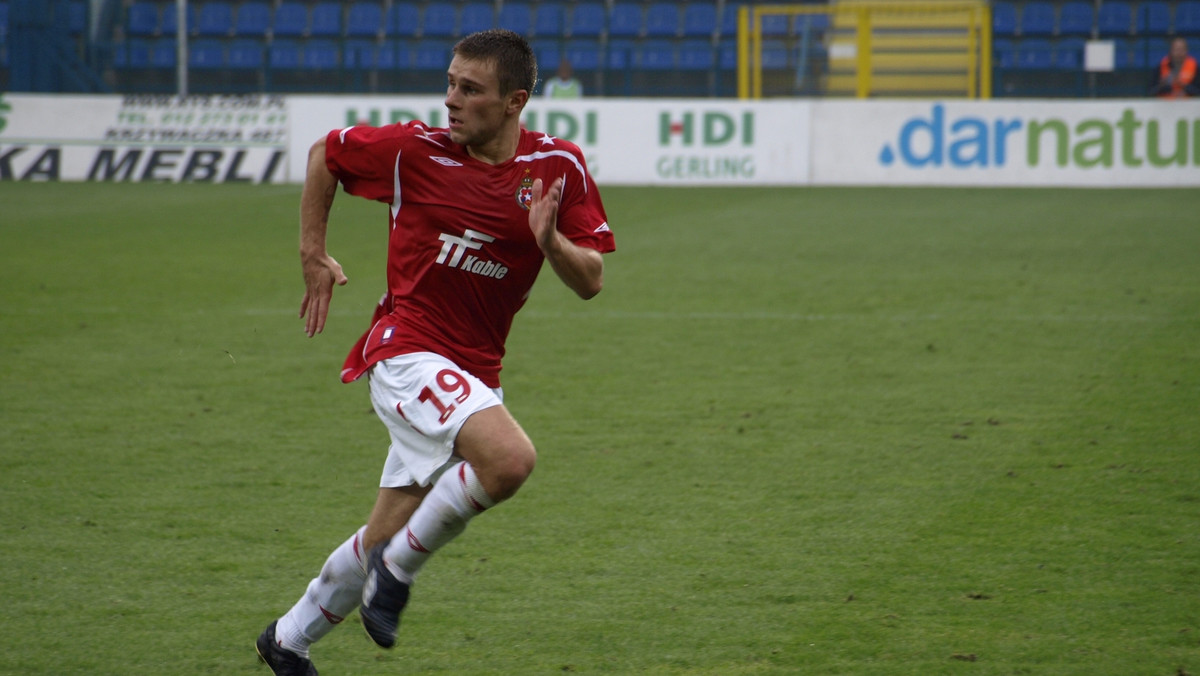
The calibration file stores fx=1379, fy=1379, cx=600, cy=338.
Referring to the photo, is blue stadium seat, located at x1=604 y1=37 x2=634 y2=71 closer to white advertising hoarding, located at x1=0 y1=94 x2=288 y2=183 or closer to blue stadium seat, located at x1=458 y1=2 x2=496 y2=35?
blue stadium seat, located at x1=458 y1=2 x2=496 y2=35

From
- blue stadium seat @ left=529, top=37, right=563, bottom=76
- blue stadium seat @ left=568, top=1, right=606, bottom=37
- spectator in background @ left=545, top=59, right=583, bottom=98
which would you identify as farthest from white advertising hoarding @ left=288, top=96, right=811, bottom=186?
blue stadium seat @ left=568, top=1, right=606, bottom=37

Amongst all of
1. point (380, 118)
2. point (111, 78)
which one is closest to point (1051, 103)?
point (380, 118)

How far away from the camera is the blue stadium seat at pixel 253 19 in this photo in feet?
95.6

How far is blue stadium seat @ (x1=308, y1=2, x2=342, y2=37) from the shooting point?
2912 centimetres

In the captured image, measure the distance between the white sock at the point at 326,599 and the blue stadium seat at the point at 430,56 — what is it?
23.9 m

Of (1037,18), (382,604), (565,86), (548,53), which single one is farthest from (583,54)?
(382,604)

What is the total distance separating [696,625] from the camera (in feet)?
13.2

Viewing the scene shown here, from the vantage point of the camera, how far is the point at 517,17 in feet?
94.6

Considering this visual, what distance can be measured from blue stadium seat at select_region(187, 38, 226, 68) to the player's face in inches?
1006

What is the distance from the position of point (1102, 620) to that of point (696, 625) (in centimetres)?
118

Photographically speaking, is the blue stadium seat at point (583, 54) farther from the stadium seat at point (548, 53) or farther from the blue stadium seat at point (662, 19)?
the blue stadium seat at point (662, 19)

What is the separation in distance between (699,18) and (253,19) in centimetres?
948

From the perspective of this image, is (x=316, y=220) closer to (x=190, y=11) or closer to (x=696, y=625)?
(x=696, y=625)

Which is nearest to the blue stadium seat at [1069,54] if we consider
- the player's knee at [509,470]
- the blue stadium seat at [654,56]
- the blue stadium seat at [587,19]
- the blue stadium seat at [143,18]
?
the blue stadium seat at [654,56]
